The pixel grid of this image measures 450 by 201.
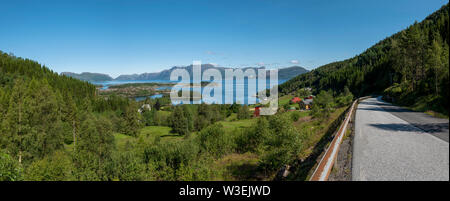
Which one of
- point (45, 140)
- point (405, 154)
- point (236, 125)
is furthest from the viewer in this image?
point (236, 125)

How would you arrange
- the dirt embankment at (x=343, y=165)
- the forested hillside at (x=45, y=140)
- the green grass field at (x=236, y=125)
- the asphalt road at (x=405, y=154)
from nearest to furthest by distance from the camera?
1. the asphalt road at (x=405, y=154)
2. the dirt embankment at (x=343, y=165)
3. the forested hillside at (x=45, y=140)
4. the green grass field at (x=236, y=125)

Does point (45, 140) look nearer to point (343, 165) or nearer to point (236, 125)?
point (343, 165)

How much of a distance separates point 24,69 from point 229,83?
405ft

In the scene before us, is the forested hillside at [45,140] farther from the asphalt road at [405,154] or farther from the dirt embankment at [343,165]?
the asphalt road at [405,154]

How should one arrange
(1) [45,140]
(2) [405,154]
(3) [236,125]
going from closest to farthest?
(2) [405,154] → (1) [45,140] → (3) [236,125]

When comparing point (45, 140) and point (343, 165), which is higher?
point (343, 165)

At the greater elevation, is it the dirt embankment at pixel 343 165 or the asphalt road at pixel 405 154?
the asphalt road at pixel 405 154

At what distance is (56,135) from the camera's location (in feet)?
136

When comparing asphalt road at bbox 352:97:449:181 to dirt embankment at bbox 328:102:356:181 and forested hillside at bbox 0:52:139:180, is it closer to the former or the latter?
dirt embankment at bbox 328:102:356:181

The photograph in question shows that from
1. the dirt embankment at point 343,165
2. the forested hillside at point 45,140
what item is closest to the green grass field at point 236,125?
the forested hillside at point 45,140

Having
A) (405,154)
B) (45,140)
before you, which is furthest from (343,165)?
(45,140)

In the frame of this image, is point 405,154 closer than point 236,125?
Yes

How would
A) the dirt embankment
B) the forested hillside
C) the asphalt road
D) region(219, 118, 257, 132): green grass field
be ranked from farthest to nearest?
region(219, 118, 257, 132): green grass field, the forested hillside, the dirt embankment, the asphalt road

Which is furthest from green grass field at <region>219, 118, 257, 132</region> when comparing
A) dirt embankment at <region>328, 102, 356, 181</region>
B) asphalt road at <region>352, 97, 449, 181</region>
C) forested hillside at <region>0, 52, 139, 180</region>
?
dirt embankment at <region>328, 102, 356, 181</region>
